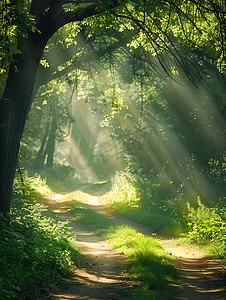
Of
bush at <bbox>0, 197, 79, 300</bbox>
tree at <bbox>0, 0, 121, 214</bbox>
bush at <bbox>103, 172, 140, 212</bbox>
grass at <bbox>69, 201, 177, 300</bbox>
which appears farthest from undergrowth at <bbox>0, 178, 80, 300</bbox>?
bush at <bbox>103, 172, 140, 212</bbox>

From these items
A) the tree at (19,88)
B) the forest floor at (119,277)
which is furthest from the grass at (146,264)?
the tree at (19,88)

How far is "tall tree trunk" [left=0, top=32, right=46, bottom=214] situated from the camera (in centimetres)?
637

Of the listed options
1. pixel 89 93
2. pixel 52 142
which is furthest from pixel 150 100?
pixel 52 142

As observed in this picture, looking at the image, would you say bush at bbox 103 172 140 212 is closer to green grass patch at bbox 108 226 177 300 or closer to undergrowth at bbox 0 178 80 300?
green grass patch at bbox 108 226 177 300

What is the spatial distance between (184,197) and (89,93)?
8.01 metres

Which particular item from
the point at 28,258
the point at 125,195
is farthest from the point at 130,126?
the point at 28,258

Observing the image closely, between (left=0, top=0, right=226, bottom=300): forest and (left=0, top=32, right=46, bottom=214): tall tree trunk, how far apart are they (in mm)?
21

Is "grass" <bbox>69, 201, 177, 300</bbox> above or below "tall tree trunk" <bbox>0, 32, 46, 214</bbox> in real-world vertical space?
below

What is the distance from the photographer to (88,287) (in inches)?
233

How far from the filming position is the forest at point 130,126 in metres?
6.15

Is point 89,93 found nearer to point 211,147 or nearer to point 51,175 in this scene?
point 211,147

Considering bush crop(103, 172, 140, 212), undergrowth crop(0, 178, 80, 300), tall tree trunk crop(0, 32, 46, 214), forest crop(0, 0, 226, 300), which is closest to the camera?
undergrowth crop(0, 178, 80, 300)

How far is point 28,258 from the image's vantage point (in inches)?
231

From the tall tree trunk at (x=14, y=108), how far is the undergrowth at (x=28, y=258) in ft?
2.23
